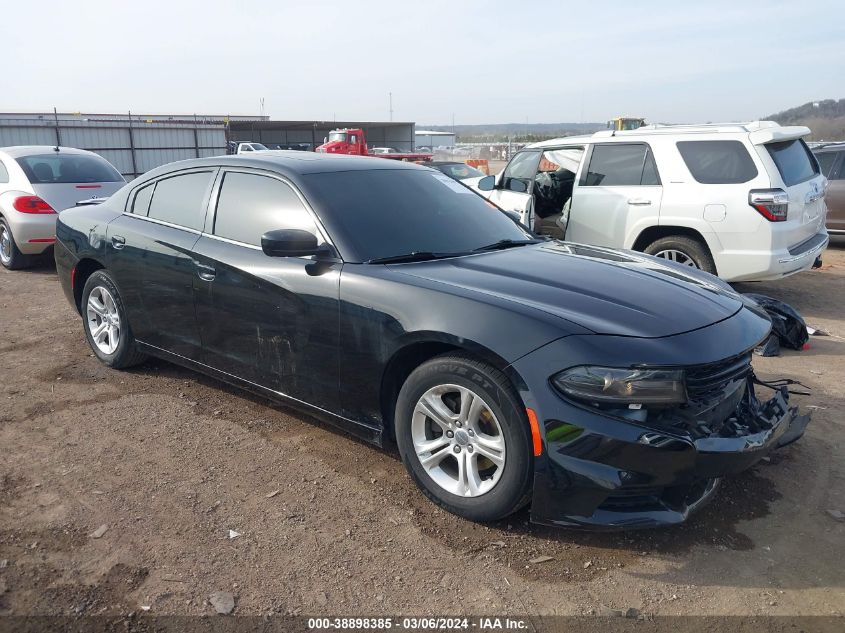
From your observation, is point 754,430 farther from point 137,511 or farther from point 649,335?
point 137,511

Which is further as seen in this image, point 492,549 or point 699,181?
point 699,181

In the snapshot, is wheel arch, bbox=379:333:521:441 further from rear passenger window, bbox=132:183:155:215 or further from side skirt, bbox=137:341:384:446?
rear passenger window, bbox=132:183:155:215

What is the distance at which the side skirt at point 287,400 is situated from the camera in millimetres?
3609

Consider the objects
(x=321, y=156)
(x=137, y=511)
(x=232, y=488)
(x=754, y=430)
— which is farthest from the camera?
(x=321, y=156)

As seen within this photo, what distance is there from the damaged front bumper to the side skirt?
997mm

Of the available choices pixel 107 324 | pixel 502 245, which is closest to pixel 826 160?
pixel 502 245

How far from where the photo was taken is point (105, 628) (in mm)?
2570

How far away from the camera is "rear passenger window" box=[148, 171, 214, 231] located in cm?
451

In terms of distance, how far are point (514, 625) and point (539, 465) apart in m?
0.62

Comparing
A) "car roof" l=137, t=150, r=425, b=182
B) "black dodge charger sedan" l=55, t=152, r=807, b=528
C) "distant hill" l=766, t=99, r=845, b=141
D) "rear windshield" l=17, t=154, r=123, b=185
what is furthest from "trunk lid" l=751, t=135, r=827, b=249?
"distant hill" l=766, t=99, r=845, b=141

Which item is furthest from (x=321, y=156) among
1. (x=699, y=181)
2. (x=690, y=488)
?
(x=699, y=181)

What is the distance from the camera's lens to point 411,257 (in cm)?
377

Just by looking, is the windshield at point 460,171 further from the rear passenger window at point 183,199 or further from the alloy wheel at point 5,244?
the rear passenger window at point 183,199

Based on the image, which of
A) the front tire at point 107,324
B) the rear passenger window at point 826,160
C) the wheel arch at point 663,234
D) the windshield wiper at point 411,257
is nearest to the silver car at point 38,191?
the front tire at point 107,324
